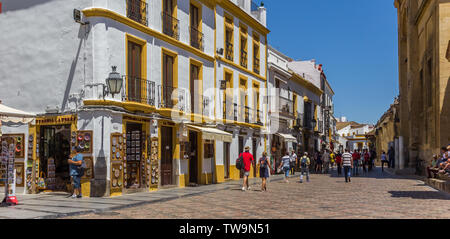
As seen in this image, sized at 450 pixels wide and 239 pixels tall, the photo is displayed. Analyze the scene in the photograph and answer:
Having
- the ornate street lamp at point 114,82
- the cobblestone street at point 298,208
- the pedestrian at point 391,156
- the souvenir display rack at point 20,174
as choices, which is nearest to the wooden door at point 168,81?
the ornate street lamp at point 114,82

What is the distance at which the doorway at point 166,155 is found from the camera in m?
18.7

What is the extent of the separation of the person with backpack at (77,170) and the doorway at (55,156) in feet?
5.51

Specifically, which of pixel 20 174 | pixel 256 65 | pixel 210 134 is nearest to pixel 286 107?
pixel 256 65

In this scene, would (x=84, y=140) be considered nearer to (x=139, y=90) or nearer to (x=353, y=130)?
(x=139, y=90)

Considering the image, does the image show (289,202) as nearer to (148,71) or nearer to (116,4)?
(148,71)

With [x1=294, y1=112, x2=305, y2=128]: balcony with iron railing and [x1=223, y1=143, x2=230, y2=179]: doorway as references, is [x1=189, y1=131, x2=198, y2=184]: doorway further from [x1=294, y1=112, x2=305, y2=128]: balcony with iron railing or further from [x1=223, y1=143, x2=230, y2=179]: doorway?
[x1=294, y1=112, x2=305, y2=128]: balcony with iron railing

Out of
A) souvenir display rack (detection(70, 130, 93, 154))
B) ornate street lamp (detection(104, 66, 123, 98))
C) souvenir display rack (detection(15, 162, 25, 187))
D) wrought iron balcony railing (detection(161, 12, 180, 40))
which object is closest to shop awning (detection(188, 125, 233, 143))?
wrought iron balcony railing (detection(161, 12, 180, 40))

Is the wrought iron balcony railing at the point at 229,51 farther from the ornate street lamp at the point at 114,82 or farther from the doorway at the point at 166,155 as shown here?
the ornate street lamp at the point at 114,82

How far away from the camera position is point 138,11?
56.9ft

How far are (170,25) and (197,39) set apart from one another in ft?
7.95

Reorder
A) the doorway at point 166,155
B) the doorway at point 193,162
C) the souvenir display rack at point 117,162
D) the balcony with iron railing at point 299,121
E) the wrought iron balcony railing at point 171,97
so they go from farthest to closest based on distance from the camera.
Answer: the balcony with iron railing at point 299,121, the doorway at point 193,162, the doorway at point 166,155, the wrought iron balcony railing at point 171,97, the souvenir display rack at point 117,162

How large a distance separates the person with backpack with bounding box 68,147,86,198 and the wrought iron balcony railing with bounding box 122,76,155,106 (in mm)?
2616

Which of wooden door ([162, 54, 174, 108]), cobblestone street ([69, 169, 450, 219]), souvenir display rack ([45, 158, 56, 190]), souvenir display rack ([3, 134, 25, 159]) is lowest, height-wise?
cobblestone street ([69, 169, 450, 219])

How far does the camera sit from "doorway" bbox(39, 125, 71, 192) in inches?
636
